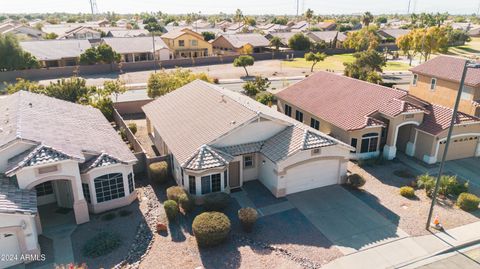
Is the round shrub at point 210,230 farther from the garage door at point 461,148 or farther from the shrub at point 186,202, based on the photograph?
the garage door at point 461,148

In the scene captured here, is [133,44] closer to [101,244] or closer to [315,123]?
[315,123]

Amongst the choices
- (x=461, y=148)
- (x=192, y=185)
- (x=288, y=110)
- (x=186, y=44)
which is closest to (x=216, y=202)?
(x=192, y=185)

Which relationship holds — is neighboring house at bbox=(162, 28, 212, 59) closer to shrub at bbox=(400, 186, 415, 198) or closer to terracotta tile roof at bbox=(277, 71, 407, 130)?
terracotta tile roof at bbox=(277, 71, 407, 130)

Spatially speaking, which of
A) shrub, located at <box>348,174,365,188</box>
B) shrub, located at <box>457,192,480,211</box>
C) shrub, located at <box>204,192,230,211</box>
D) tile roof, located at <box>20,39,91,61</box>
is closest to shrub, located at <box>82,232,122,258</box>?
shrub, located at <box>204,192,230,211</box>

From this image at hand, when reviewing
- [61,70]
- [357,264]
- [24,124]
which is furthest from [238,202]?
[61,70]

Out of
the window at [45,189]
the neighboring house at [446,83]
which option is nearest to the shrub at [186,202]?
the window at [45,189]
